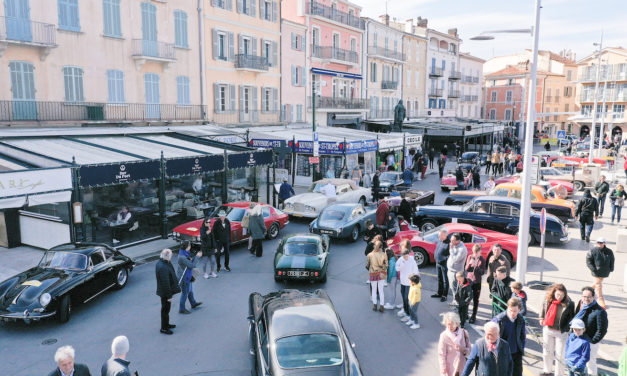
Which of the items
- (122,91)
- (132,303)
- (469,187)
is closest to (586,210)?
(469,187)

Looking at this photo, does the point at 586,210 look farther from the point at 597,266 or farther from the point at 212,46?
the point at 212,46

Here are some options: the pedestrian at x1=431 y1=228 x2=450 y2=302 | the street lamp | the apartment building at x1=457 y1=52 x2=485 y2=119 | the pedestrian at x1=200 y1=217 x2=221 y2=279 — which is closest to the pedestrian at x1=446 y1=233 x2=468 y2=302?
the pedestrian at x1=431 y1=228 x2=450 y2=302

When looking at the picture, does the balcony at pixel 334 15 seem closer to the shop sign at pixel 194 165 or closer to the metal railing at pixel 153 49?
the metal railing at pixel 153 49

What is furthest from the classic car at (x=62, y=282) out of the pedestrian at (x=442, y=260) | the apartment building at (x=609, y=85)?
the apartment building at (x=609, y=85)

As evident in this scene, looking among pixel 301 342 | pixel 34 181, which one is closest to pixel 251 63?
pixel 34 181

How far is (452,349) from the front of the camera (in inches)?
259

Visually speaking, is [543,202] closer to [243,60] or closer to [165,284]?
[165,284]

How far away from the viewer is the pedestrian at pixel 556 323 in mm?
7383

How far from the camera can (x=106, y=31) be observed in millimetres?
20516

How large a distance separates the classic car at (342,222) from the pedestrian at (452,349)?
30.1ft

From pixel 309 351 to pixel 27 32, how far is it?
17.1 metres

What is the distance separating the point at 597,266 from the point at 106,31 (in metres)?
20.2

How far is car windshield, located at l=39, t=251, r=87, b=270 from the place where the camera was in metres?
10.4

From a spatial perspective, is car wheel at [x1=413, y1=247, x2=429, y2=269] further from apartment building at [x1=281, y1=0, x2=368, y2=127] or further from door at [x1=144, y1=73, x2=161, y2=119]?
apartment building at [x1=281, y1=0, x2=368, y2=127]
